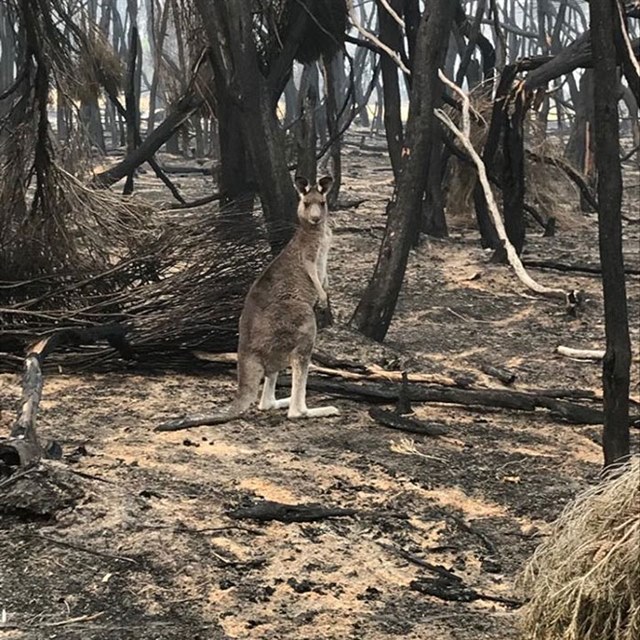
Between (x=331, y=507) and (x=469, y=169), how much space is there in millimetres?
8969

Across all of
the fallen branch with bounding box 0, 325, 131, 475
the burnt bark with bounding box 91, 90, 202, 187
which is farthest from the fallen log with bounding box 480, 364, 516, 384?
the burnt bark with bounding box 91, 90, 202, 187

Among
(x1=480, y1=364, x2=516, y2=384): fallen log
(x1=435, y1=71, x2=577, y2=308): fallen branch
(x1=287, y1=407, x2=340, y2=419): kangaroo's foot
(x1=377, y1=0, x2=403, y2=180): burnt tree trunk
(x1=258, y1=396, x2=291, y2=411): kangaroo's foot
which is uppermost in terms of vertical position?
(x1=377, y1=0, x2=403, y2=180): burnt tree trunk

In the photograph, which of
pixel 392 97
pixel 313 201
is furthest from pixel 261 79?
pixel 392 97

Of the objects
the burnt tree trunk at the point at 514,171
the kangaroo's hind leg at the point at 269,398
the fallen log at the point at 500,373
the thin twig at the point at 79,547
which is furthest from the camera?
the burnt tree trunk at the point at 514,171

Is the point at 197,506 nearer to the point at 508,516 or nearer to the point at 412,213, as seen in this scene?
the point at 508,516

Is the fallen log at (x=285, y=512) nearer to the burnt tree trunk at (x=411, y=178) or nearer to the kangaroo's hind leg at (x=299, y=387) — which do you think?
the kangaroo's hind leg at (x=299, y=387)

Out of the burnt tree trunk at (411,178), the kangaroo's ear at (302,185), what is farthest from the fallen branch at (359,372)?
the burnt tree trunk at (411,178)

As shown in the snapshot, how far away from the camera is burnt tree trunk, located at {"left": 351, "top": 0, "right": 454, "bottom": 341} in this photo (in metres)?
7.89

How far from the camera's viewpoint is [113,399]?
6145 mm

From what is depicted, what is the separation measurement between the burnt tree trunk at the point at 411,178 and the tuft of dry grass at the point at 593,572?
5.10m

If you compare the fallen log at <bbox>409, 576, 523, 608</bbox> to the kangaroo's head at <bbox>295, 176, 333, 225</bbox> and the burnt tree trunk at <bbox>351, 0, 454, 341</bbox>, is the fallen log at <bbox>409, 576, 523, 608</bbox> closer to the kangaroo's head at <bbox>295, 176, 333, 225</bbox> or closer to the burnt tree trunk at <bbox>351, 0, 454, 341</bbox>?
the kangaroo's head at <bbox>295, 176, 333, 225</bbox>

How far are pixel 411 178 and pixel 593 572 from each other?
18.2ft

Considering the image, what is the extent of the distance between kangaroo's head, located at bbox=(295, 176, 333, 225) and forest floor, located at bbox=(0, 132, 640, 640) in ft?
3.60

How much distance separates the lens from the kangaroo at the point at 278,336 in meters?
5.71
